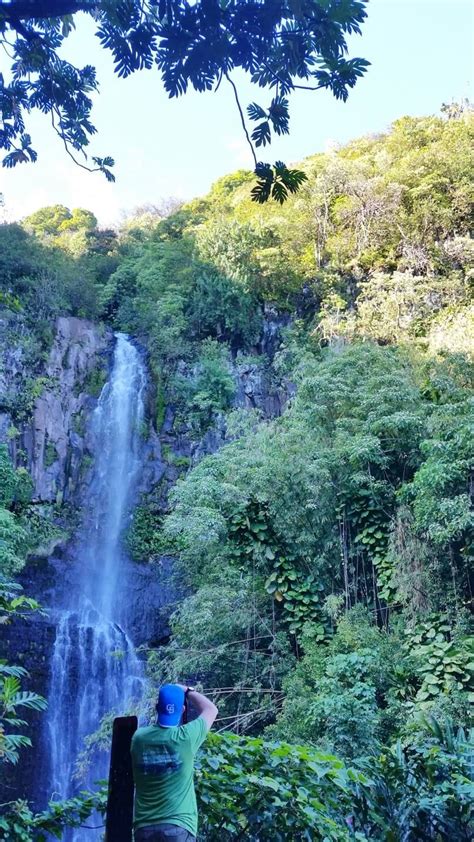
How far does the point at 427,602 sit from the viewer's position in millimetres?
7496

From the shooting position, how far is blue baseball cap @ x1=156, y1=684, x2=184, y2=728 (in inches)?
86.5

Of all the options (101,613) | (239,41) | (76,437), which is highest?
(76,437)

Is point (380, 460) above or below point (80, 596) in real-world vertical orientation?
above

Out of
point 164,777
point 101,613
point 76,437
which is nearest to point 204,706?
point 164,777

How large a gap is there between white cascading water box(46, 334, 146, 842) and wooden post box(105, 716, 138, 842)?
7.34m

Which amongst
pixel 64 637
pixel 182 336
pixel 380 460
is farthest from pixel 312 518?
pixel 182 336

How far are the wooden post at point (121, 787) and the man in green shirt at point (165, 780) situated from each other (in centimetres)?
6

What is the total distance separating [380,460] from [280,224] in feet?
31.4

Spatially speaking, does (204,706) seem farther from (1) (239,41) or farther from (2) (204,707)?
(1) (239,41)

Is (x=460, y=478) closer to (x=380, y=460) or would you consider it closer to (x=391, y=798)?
(x=380, y=460)

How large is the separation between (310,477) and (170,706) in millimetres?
6627

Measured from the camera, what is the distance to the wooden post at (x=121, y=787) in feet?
6.48

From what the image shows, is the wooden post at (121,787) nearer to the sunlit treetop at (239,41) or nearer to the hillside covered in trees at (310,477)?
the hillside covered in trees at (310,477)

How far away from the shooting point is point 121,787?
204cm
